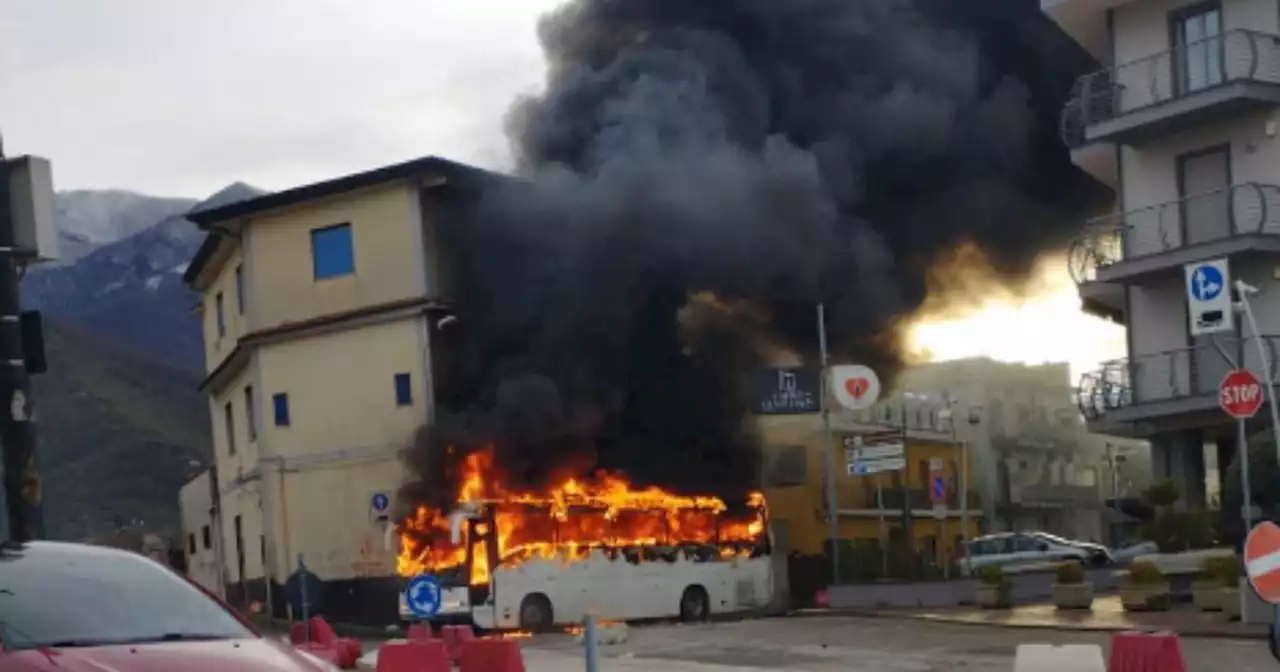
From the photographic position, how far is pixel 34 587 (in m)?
6.67

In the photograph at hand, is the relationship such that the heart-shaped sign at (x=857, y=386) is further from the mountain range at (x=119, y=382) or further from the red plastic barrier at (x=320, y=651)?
the mountain range at (x=119, y=382)

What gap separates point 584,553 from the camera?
26.9 m

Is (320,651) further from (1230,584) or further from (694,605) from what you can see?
(694,605)

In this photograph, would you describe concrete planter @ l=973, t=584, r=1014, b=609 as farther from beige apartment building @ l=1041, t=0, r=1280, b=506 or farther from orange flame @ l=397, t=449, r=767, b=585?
orange flame @ l=397, t=449, r=767, b=585

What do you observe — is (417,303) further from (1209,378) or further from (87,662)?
(87,662)

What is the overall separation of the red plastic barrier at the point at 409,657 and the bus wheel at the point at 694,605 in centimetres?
1608

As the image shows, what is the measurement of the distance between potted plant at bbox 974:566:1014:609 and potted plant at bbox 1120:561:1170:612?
288cm

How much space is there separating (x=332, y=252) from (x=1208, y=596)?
64.7 ft

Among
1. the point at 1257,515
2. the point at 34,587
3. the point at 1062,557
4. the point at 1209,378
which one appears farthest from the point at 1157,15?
the point at 34,587

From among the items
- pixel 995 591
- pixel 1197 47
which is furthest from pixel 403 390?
pixel 1197 47

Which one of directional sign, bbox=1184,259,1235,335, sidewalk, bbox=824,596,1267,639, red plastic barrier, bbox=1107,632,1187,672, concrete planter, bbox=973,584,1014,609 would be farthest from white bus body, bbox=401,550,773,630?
red plastic barrier, bbox=1107,632,1187,672

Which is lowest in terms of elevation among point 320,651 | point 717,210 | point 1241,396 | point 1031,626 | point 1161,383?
point 1031,626

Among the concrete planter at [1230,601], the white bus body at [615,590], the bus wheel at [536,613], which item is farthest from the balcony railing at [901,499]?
the concrete planter at [1230,601]

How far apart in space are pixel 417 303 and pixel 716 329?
6.19 metres
